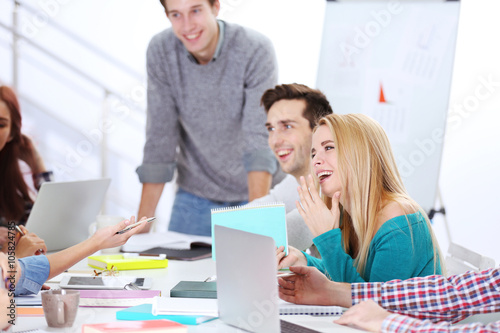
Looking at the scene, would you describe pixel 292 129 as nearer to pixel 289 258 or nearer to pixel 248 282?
pixel 289 258

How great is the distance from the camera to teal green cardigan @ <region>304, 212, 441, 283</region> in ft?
5.01

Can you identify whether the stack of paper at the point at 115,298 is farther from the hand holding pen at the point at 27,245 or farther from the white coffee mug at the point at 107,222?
the white coffee mug at the point at 107,222

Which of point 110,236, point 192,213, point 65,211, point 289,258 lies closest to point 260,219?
point 289,258

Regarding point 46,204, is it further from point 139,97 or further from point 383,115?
point 139,97

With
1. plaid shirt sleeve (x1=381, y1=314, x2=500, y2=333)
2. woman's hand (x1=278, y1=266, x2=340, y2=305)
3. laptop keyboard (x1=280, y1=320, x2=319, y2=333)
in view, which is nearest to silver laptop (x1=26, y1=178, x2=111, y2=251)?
woman's hand (x1=278, y1=266, x2=340, y2=305)

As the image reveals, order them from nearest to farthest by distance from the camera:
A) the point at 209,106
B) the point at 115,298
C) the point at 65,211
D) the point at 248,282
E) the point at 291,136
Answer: the point at 248,282 < the point at 115,298 < the point at 65,211 < the point at 291,136 < the point at 209,106

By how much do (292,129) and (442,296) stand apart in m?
1.15

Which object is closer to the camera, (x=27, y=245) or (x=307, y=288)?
(x=307, y=288)

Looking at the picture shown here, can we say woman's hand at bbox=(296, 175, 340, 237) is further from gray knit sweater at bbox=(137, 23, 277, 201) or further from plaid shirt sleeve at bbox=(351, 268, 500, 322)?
gray knit sweater at bbox=(137, 23, 277, 201)

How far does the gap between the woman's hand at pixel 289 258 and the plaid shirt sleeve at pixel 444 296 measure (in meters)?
0.35

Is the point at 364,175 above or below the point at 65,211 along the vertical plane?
above

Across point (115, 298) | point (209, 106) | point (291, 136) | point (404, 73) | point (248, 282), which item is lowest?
point (115, 298)

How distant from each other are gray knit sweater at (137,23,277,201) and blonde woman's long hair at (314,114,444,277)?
39.7 inches

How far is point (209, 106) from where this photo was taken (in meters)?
2.76
